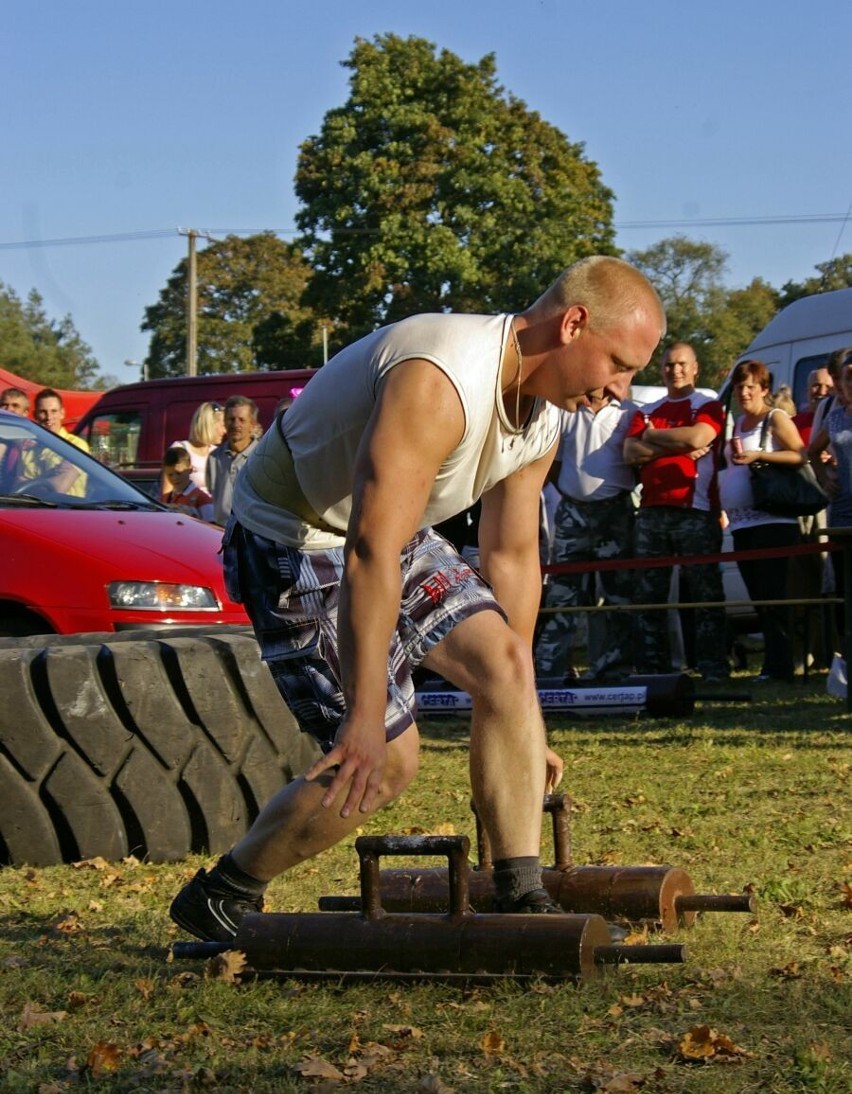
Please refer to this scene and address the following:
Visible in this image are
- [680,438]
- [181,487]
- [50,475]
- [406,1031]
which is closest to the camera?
[406,1031]

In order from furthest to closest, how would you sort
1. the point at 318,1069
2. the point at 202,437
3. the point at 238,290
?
the point at 238,290 < the point at 202,437 < the point at 318,1069

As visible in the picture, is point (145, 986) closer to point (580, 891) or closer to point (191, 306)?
point (580, 891)

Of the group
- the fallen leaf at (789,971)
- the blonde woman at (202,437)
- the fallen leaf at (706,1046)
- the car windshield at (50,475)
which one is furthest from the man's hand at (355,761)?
the blonde woman at (202,437)

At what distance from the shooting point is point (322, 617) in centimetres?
405

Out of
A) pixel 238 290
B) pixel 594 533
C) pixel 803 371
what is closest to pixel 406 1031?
pixel 594 533

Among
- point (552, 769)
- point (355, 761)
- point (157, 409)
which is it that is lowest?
point (552, 769)

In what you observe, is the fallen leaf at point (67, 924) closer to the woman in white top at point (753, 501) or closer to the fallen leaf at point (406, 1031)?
the fallen leaf at point (406, 1031)

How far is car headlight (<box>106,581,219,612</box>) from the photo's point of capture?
7672 mm

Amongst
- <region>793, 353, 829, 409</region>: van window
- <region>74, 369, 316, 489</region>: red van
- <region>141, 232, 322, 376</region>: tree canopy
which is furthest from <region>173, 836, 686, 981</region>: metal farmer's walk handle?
<region>141, 232, 322, 376</region>: tree canopy

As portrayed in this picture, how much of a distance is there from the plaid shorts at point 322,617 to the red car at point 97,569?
11.8ft

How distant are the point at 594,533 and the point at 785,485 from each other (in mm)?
1338

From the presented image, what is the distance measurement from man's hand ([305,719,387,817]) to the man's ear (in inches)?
43.5

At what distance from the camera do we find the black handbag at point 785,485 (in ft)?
35.0

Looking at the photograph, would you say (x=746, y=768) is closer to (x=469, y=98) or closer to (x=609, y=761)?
(x=609, y=761)
